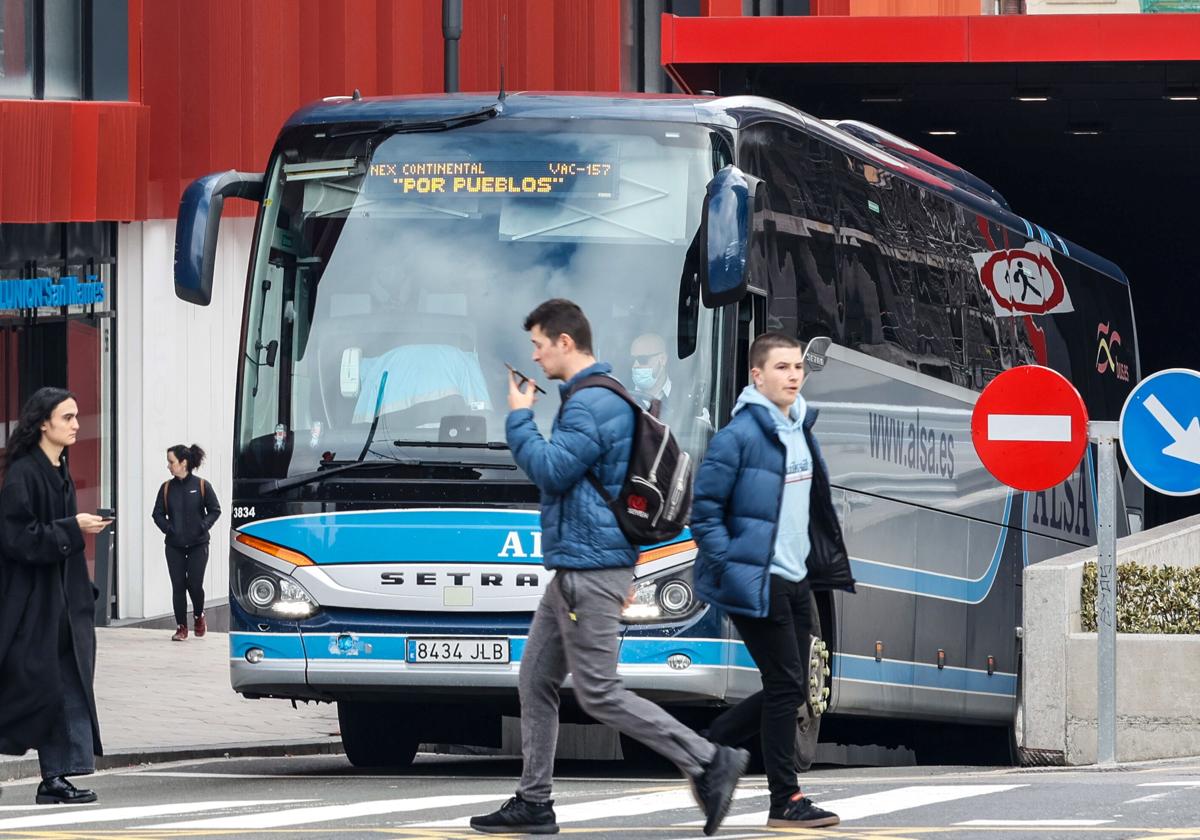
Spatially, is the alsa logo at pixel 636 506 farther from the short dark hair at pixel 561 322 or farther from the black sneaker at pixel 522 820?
the black sneaker at pixel 522 820

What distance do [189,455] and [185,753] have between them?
28.0 feet

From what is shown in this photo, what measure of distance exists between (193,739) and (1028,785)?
20.4 ft

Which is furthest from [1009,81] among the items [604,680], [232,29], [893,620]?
[604,680]

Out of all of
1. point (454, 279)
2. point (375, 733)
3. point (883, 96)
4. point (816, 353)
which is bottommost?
point (375, 733)

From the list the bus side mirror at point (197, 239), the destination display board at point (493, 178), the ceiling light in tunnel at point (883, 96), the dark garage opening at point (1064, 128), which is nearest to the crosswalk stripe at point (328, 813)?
the bus side mirror at point (197, 239)

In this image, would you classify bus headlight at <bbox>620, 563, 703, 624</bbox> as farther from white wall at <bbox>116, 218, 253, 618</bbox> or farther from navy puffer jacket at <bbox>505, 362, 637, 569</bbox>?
white wall at <bbox>116, 218, 253, 618</bbox>

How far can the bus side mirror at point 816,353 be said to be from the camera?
12133 mm

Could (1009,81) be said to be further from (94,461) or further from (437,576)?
(437,576)

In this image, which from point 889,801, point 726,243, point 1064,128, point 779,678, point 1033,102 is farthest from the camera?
point 1064,128

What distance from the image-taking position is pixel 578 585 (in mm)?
7859

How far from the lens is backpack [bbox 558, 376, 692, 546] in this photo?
310 inches

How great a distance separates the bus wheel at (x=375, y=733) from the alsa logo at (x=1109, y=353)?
28.7ft

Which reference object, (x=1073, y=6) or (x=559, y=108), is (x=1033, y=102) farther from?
(x=1073, y=6)

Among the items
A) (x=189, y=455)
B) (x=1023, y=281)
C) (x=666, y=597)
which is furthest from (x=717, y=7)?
(x=666, y=597)
